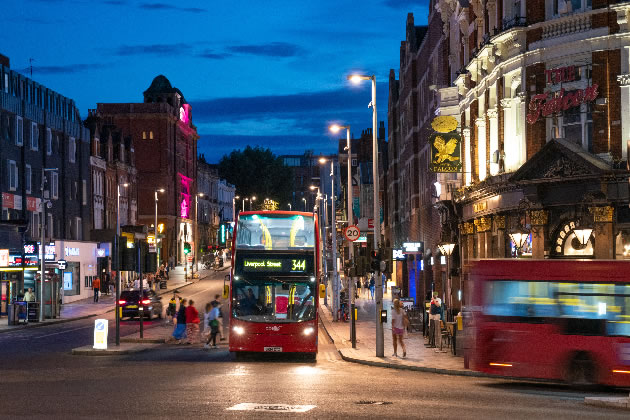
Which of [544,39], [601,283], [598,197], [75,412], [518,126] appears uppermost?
[544,39]

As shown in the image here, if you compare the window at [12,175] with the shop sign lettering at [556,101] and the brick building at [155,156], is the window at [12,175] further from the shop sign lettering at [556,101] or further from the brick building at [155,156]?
the brick building at [155,156]

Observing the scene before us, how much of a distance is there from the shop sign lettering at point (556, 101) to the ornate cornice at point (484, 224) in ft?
19.3

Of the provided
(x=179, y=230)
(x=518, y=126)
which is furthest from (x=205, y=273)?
(x=518, y=126)

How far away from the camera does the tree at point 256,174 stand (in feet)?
637

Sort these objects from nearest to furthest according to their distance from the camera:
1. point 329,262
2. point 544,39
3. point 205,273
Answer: point 544,39 → point 329,262 → point 205,273

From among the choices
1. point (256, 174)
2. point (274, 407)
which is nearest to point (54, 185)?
point (274, 407)

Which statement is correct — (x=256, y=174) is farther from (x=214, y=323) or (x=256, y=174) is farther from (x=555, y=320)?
(x=555, y=320)

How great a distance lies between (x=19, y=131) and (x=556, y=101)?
45890mm

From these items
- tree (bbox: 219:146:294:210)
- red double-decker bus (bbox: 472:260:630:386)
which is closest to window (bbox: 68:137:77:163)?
red double-decker bus (bbox: 472:260:630:386)

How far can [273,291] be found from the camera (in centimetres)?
3219

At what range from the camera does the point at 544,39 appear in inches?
1393

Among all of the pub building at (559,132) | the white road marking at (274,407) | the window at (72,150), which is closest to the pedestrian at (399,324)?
the pub building at (559,132)

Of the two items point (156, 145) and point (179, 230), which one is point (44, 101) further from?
point (179, 230)

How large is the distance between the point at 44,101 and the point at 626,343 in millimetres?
60538
